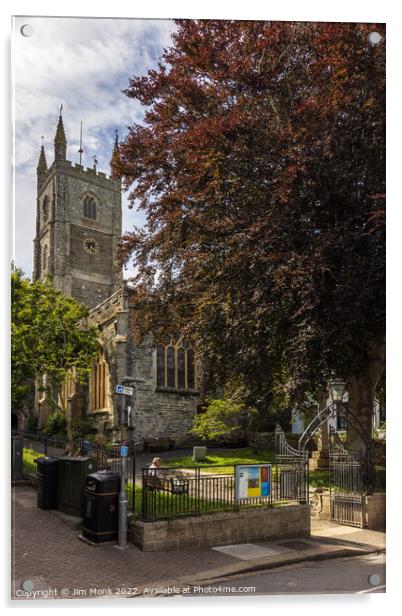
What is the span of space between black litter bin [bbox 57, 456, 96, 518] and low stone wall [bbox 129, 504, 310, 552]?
126 centimetres

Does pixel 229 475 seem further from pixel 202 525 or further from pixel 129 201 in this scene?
pixel 129 201

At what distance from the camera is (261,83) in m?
9.59

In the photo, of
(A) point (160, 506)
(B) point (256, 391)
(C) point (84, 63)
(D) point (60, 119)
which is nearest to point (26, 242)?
(D) point (60, 119)

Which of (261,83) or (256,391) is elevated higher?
(261,83)

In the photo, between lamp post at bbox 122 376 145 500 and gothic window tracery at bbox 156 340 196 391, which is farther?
gothic window tracery at bbox 156 340 196 391

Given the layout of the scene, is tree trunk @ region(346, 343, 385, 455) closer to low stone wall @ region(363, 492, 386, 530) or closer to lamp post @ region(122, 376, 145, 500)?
low stone wall @ region(363, 492, 386, 530)

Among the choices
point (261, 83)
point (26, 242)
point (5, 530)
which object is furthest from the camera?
point (261, 83)

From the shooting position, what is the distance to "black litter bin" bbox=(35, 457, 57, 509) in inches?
406

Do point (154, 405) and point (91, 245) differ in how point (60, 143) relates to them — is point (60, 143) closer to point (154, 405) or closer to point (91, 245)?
point (91, 245)

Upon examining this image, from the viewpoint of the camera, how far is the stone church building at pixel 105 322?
32.5 feet

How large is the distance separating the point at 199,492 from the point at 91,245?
601 centimetres

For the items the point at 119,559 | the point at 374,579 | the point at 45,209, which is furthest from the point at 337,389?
the point at 45,209

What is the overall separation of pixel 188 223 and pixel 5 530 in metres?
5.32

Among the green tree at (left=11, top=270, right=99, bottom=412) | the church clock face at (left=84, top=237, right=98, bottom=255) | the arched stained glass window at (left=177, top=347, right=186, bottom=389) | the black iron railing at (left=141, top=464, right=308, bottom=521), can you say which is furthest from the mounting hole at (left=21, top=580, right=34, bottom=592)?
the church clock face at (left=84, top=237, right=98, bottom=255)
